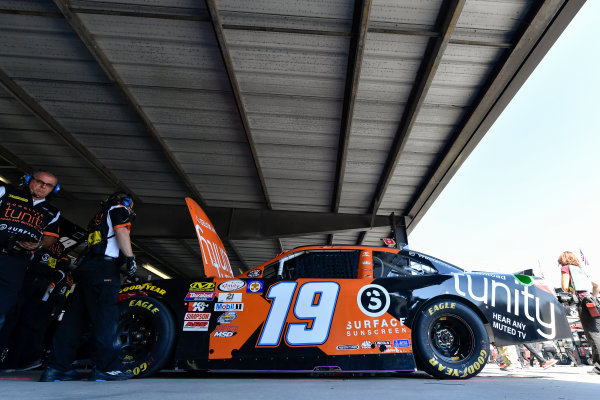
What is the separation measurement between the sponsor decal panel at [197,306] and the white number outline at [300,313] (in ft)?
2.13

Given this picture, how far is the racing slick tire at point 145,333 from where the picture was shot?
11.1 feet

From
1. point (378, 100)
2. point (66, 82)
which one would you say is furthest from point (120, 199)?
point (378, 100)

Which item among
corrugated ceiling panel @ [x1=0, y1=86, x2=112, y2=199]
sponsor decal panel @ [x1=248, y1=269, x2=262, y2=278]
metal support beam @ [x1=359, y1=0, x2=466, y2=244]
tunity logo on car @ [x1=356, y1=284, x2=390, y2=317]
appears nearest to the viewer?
tunity logo on car @ [x1=356, y1=284, x2=390, y2=317]

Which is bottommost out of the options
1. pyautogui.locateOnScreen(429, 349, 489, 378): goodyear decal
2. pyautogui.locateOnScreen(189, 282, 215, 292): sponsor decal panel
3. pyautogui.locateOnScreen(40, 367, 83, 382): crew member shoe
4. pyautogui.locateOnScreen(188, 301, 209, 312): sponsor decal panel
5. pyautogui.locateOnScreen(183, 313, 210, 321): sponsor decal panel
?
pyautogui.locateOnScreen(40, 367, 83, 382): crew member shoe

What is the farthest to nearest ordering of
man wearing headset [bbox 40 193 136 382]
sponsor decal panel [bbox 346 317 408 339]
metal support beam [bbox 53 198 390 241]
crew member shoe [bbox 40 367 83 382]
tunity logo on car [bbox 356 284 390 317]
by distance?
metal support beam [bbox 53 198 390 241]
tunity logo on car [bbox 356 284 390 317]
sponsor decal panel [bbox 346 317 408 339]
man wearing headset [bbox 40 193 136 382]
crew member shoe [bbox 40 367 83 382]

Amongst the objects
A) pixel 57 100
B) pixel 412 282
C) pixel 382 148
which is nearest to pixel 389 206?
pixel 382 148

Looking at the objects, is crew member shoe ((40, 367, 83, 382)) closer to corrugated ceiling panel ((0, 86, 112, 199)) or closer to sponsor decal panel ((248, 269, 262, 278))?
sponsor decal panel ((248, 269, 262, 278))

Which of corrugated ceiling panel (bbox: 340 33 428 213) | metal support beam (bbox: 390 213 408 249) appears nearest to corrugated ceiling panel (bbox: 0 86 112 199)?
corrugated ceiling panel (bbox: 340 33 428 213)

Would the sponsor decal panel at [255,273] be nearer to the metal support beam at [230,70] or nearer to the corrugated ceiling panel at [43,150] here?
the metal support beam at [230,70]

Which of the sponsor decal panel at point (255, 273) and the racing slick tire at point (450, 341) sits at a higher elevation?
the sponsor decal panel at point (255, 273)

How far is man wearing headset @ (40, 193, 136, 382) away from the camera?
291 cm

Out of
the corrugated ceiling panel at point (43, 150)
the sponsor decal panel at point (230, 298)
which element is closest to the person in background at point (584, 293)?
the sponsor decal panel at point (230, 298)

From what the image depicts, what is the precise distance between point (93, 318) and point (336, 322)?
215 centimetres

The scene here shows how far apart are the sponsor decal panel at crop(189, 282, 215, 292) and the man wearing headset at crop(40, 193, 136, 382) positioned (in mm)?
810
